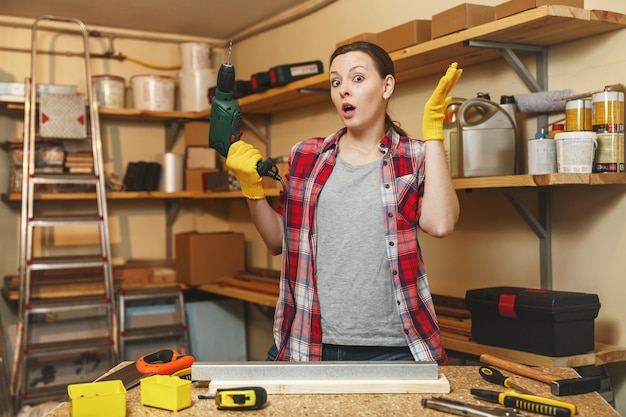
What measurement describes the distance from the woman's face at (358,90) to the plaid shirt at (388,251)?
7 centimetres

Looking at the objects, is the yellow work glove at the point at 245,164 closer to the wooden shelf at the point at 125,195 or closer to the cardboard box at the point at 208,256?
the wooden shelf at the point at 125,195

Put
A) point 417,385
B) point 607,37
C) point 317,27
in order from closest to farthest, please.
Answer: point 417,385 → point 607,37 → point 317,27

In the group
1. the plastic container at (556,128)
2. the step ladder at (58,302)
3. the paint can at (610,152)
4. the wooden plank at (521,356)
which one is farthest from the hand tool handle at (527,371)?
the step ladder at (58,302)

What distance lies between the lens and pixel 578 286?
2590 millimetres

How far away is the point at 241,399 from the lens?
1.26 meters

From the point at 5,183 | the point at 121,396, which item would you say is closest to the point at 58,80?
the point at 5,183

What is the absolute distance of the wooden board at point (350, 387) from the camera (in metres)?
1.34

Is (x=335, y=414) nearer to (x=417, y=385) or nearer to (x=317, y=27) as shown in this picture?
(x=417, y=385)

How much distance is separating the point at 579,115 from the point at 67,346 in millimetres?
2975

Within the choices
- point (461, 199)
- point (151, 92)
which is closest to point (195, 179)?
point (151, 92)

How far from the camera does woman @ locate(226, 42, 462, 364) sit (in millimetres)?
1714

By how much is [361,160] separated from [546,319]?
87cm

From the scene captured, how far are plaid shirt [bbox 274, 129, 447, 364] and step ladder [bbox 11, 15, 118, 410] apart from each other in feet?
8.35

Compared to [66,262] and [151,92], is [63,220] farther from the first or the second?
[151,92]
